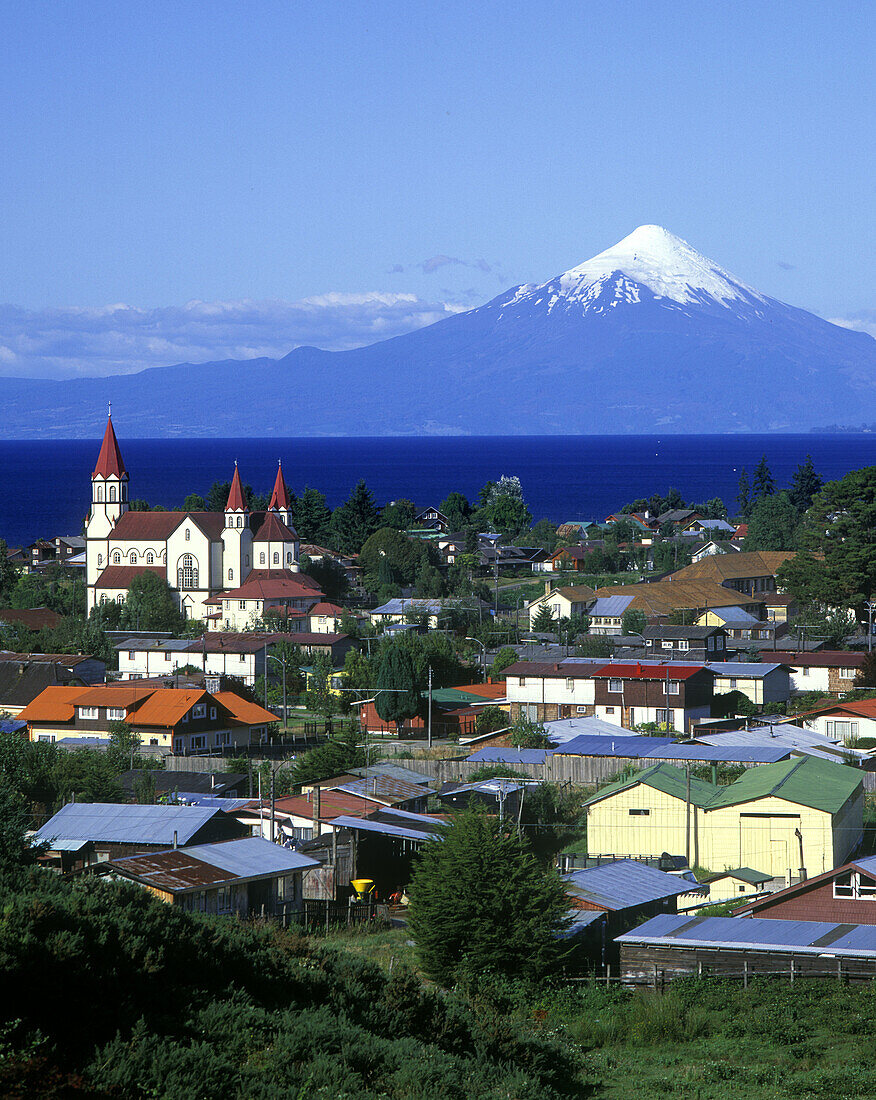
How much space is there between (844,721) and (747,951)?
18.7 m

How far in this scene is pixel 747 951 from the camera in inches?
571

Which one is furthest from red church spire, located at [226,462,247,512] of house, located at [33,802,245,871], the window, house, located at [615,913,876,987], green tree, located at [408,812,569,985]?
house, located at [615,913,876,987]

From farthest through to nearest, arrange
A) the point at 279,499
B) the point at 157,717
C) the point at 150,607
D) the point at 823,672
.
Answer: the point at 279,499 → the point at 150,607 → the point at 823,672 → the point at 157,717

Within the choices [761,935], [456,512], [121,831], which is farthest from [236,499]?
[761,935]

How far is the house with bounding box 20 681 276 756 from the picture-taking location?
32.0m

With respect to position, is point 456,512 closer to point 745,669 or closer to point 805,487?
point 805,487

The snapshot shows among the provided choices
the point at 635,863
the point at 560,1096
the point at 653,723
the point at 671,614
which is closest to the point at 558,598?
the point at 671,614

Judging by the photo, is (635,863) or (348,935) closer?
(348,935)

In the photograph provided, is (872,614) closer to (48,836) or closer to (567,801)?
(567,801)

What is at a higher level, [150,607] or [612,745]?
[150,607]

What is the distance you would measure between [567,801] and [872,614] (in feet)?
80.2

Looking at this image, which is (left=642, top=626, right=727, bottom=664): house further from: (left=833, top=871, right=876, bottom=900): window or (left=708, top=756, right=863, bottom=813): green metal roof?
(left=833, top=871, right=876, bottom=900): window

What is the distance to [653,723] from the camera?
1362 inches

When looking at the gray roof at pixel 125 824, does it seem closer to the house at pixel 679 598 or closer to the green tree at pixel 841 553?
the house at pixel 679 598
